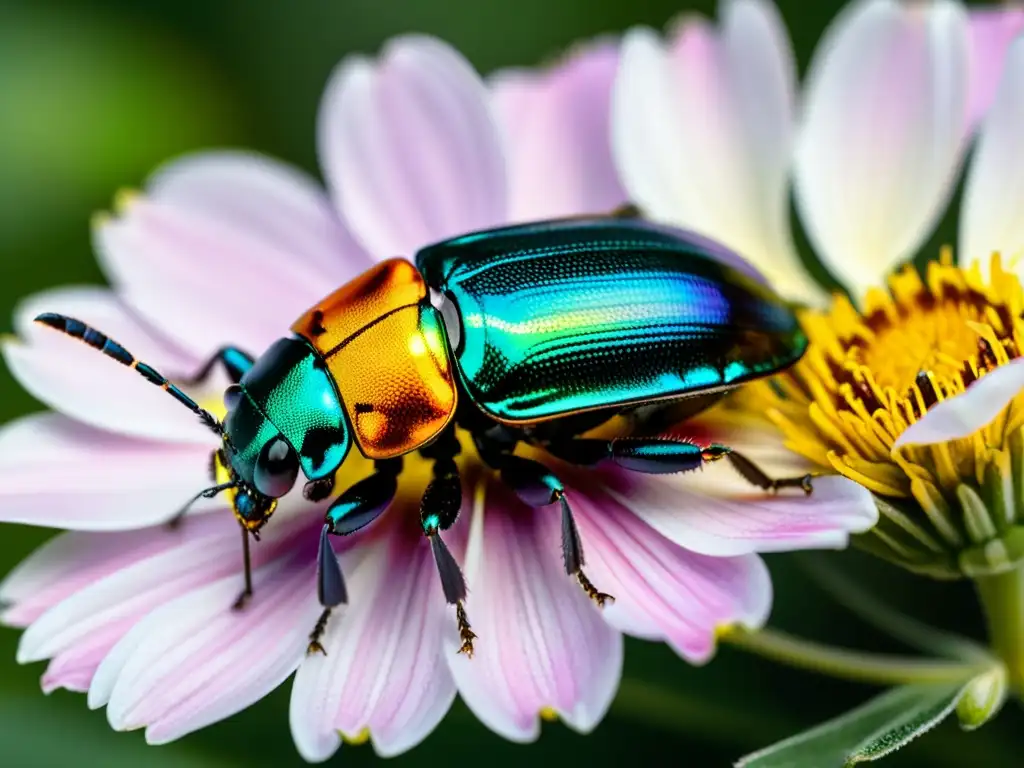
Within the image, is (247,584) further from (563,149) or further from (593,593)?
(563,149)

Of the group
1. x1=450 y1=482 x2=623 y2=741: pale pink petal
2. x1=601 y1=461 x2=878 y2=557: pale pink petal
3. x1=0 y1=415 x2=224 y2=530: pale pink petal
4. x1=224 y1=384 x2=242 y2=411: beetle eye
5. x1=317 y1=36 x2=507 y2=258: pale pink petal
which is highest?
x1=317 y1=36 x2=507 y2=258: pale pink petal

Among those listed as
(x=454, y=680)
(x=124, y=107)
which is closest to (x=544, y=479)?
(x=454, y=680)

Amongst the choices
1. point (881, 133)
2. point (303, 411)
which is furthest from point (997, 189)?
point (303, 411)

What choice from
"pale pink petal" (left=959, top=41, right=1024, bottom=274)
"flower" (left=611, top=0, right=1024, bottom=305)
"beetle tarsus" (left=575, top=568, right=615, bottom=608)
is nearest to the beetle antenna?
"beetle tarsus" (left=575, top=568, right=615, bottom=608)

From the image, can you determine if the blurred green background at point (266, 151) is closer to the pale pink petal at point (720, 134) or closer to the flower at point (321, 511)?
the flower at point (321, 511)

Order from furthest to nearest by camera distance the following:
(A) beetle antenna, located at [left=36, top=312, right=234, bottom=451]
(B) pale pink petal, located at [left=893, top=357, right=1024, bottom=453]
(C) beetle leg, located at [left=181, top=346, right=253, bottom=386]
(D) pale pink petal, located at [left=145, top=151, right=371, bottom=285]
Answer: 1. (D) pale pink petal, located at [left=145, top=151, right=371, bottom=285]
2. (C) beetle leg, located at [left=181, top=346, right=253, bottom=386]
3. (A) beetle antenna, located at [left=36, top=312, right=234, bottom=451]
4. (B) pale pink petal, located at [left=893, top=357, right=1024, bottom=453]

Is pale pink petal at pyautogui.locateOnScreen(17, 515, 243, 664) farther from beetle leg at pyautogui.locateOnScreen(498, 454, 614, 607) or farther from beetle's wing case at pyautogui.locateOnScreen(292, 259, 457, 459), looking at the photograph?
beetle leg at pyautogui.locateOnScreen(498, 454, 614, 607)

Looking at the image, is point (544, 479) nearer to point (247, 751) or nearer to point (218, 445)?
point (218, 445)

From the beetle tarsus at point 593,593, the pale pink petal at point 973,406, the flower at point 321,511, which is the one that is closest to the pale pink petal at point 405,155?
the flower at point 321,511
